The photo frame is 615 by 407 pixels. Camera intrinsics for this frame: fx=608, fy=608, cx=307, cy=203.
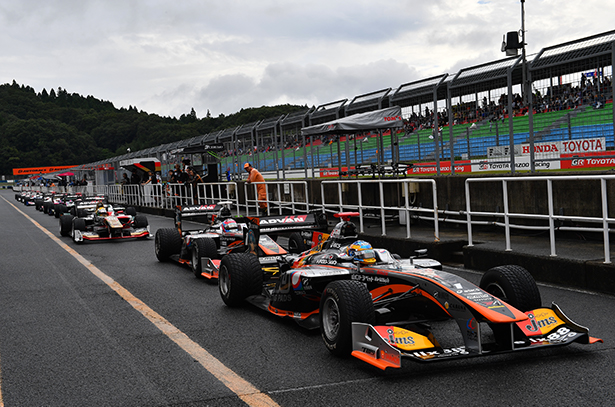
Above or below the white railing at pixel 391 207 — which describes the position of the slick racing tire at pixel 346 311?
below

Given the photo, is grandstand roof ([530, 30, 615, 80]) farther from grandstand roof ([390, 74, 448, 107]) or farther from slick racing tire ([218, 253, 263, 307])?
slick racing tire ([218, 253, 263, 307])

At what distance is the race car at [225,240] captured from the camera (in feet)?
26.2

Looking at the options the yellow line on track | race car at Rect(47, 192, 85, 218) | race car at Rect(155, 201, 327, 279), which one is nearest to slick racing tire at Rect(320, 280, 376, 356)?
the yellow line on track

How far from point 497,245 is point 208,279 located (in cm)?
432

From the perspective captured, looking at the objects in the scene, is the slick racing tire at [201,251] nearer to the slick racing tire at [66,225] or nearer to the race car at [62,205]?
the slick racing tire at [66,225]

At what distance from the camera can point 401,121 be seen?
13.8 metres

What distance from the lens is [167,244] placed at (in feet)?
36.0

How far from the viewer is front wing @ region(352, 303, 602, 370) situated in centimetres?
425

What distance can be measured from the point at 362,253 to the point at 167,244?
623 cm

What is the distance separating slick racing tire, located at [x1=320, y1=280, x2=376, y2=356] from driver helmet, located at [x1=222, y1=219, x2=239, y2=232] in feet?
18.4

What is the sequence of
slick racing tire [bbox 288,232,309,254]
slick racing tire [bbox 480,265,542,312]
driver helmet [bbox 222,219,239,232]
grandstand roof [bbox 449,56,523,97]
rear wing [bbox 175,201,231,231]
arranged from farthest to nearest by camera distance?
rear wing [bbox 175,201,231,231] < grandstand roof [bbox 449,56,523,97] < driver helmet [bbox 222,219,239,232] < slick racing tire [bbox 288,232,309,254] < slick racing tire [bbox 480,265,542,312]

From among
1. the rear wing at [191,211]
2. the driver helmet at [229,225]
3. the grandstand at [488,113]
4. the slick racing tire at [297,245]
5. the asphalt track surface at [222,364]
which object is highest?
the grandstand at [488,113]

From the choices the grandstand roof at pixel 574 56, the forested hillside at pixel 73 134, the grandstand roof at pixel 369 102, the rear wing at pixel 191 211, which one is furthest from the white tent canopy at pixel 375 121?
the forested hillside at pixel 73 134

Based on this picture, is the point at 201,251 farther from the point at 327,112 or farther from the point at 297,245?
the point at 327,112
